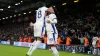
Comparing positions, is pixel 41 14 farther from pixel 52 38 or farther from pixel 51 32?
pixel 52 38

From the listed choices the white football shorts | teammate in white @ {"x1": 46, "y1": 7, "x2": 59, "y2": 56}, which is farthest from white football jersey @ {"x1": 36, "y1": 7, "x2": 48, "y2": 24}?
the white football shorts

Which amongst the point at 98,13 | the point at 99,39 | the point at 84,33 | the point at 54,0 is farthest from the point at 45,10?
the point at 54,0

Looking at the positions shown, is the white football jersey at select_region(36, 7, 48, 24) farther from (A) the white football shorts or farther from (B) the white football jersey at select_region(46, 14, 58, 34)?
(A) the white football shorts

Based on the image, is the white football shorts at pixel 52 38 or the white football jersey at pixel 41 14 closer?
the white football shorts at pixel 52 38

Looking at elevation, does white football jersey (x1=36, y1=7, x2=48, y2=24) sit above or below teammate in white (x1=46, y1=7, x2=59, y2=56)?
above

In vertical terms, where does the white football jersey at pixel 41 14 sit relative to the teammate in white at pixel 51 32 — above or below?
above

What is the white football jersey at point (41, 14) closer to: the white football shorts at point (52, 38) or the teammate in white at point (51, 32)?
the teammate in white at point (51, 32)

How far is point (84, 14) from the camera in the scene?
38.0 meters

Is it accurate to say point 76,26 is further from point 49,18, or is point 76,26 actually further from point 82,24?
point 49,18

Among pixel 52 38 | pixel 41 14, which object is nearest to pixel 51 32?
pixel 52 38

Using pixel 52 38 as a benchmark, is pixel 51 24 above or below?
above

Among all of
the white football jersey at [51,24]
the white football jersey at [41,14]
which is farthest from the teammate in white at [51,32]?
the white football jersey at [41,14]

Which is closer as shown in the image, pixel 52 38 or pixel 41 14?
pixel 52 38

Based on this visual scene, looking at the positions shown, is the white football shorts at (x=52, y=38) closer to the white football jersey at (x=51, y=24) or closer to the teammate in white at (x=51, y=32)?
the teammate in white at (x=51, y=32)
